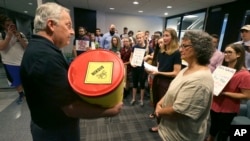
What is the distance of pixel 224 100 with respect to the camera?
1.55 m

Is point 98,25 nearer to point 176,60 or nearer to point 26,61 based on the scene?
point 176,60

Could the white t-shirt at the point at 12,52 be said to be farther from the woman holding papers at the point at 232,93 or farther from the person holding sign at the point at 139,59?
the woman holding papers at the point at 232,93

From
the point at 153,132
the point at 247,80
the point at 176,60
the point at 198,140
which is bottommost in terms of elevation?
the point at 153,132

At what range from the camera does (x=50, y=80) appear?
635 mm

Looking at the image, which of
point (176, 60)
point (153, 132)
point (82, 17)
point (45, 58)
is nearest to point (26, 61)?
point (45, 58)

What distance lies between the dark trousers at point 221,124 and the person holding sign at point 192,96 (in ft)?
2.20

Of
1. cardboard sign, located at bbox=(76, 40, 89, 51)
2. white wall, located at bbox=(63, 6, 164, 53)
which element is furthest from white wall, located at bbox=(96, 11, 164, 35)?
cardboard sign, located at bbox=(76, 40, 89, 51)

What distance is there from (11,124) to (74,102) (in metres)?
2.24

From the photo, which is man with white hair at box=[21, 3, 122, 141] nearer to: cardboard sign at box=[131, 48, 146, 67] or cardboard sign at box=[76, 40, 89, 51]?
cardboard sign at box=[131, 48, 146, 67]

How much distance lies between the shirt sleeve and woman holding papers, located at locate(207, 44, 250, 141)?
29.3 inches

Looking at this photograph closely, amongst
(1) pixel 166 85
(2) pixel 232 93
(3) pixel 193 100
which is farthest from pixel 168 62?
(3) pixel 193 100

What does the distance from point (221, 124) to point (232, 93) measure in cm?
38

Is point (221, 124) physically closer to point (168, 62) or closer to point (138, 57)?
point (168, 62)

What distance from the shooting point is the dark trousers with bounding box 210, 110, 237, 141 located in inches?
61.8
